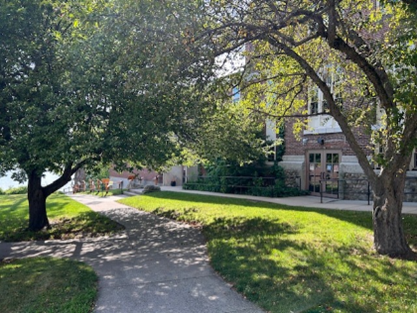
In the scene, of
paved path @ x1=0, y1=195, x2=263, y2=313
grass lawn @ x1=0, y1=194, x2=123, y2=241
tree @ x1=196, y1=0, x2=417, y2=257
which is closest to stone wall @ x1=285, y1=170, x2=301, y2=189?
tree @ x1=196, y1=0, x2=417, y2=257

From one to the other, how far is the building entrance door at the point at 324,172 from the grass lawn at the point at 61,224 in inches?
351

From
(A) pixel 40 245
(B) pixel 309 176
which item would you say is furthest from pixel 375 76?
(B) pixel 309 176

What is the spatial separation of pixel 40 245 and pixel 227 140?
6120 mm

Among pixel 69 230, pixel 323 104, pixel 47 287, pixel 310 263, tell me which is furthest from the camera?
pixel 323 104

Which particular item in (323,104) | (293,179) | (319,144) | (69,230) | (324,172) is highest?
(323,104)

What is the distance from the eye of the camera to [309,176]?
17.1 m

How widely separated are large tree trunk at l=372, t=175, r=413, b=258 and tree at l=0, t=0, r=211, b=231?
4029 mm

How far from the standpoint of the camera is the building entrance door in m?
15.6

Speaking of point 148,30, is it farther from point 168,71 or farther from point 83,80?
point 83,80

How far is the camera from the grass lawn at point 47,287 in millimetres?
4633

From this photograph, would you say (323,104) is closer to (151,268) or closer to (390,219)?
(390,219)

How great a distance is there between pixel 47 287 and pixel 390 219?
18.7ft

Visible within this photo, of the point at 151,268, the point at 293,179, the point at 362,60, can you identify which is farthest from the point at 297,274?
the point at 293,179

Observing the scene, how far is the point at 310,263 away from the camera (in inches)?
Result: 231
